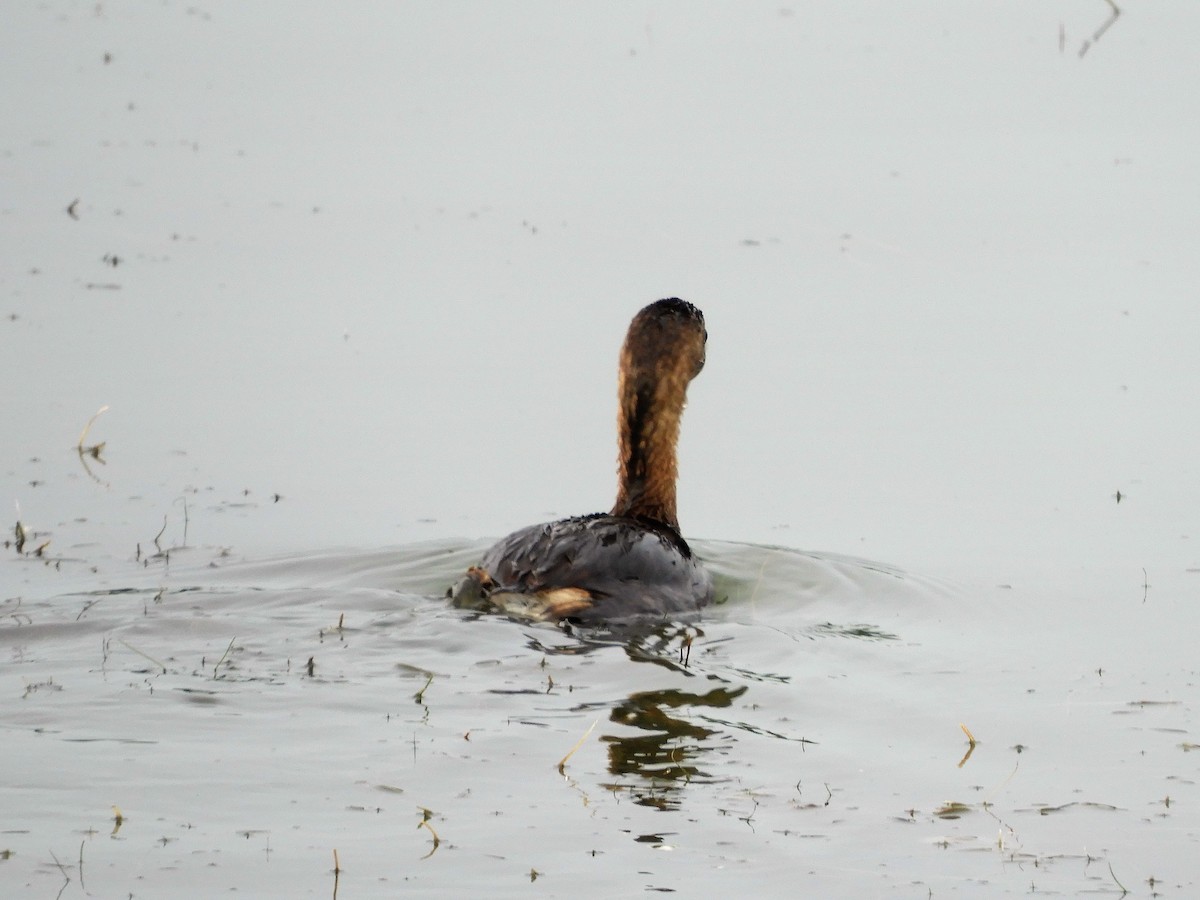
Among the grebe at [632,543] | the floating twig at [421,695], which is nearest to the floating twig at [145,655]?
the floating twig at [421,695]

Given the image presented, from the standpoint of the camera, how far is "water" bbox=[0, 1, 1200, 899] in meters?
7.23

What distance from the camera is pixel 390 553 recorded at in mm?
11258

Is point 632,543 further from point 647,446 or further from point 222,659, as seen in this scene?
point 222,659

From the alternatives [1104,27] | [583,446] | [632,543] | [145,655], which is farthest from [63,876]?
[1104,27]

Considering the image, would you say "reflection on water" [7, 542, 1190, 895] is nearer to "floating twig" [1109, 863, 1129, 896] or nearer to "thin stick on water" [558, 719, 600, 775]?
"thin stick on water" [558, 719, 600, 775]

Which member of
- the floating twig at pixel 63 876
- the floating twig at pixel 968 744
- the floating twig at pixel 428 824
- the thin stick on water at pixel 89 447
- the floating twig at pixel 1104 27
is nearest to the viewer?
the floating twig at pixel 63 876

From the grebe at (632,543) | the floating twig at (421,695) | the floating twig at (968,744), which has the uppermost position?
the grebe at (632,543)

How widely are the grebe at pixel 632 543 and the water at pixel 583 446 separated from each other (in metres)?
0.29

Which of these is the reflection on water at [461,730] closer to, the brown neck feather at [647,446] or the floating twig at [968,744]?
the floating twig at [968,744]

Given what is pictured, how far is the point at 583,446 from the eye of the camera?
13.2m

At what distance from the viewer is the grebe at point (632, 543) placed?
1003cm

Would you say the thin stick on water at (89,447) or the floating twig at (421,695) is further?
the thin stick on water at (89,447)

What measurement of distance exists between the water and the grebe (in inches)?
11.3

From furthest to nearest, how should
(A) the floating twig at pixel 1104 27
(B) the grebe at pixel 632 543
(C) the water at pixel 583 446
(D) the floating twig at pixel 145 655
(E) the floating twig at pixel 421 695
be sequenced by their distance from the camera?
(A) the floating twig at pixel 1104 27 < (B) the grebe at pixel 632 543 < (D) the floating twig at pixel 145 655 < (E) the floating twig at pixel 421 695 < (C) the water at pixel 583 446
